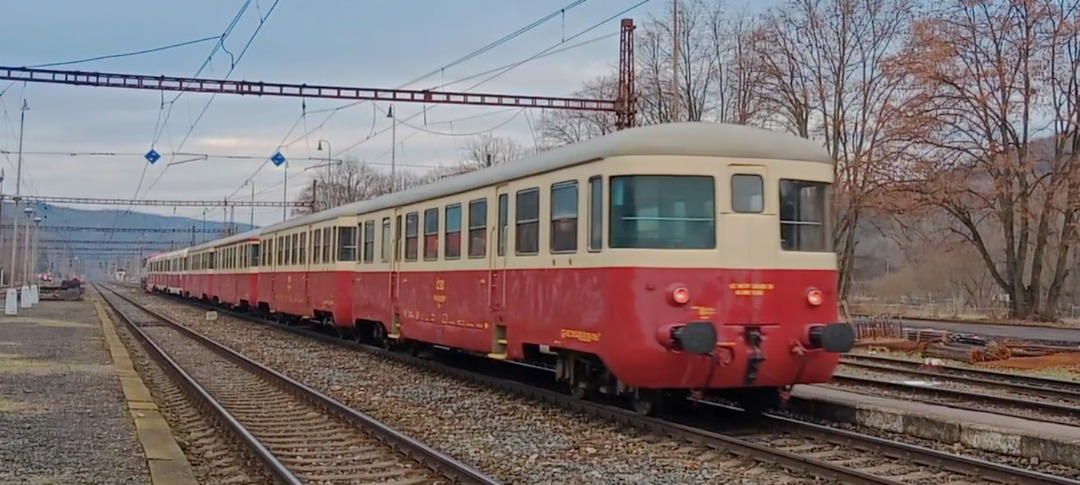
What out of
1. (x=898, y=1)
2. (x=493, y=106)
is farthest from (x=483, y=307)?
(x=898, y=1)

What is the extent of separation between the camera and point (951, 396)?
14273mm

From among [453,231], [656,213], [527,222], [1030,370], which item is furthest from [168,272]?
[656,213]

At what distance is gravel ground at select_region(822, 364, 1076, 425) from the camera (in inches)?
497

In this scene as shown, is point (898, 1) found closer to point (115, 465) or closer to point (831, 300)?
point (831, 300)

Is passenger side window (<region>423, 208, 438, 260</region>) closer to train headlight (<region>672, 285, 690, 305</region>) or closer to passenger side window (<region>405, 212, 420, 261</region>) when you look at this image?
passenger side window (<region>405, 212, 420, 261</region>)

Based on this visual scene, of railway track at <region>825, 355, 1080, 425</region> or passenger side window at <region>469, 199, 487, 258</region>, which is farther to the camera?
passenger side window at <region>469, 199, 487, 258</region>

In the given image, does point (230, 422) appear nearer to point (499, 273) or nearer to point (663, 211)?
point (499, 273)

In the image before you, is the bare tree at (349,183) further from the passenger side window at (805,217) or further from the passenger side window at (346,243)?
the passenger side window at (805,217)

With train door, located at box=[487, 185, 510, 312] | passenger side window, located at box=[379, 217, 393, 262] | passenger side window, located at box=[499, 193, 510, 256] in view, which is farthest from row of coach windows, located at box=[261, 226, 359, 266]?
passenger side window, located at box=[499, 193, 510, 256]

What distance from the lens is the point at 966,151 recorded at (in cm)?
3797

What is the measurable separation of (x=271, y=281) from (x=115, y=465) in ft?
73.3

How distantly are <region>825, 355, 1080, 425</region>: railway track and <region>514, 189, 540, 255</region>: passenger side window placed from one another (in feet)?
17.3

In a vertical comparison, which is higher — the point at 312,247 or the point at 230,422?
the point at 312,247

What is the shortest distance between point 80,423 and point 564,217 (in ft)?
18.0
